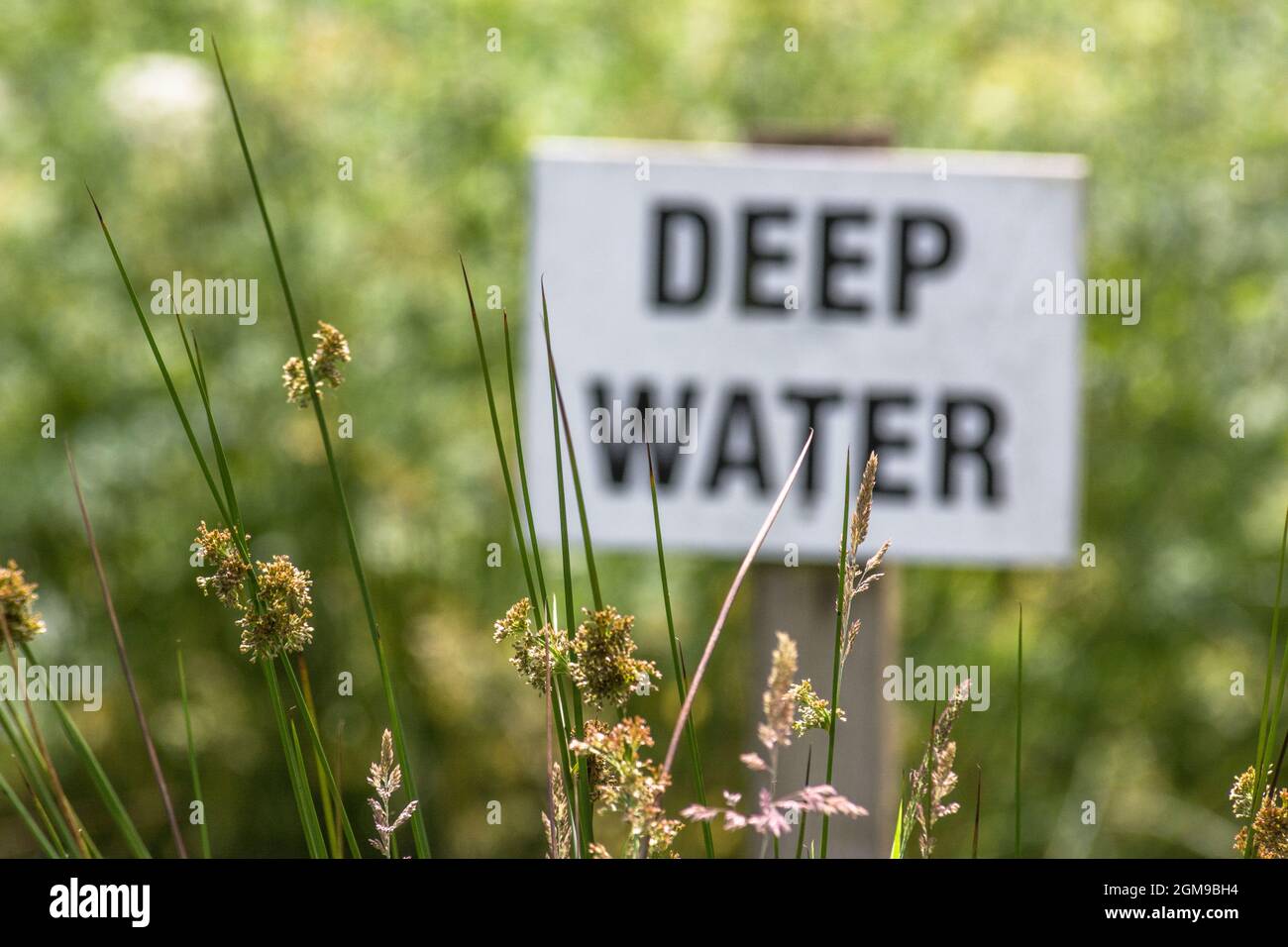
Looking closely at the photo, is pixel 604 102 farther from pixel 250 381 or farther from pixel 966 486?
pixel 966 486

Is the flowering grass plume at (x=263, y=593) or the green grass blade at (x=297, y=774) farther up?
the flowering grass plume at (x=263, y=593)

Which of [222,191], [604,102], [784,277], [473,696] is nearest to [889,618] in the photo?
[784,277]

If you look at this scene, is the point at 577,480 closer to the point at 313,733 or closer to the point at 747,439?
the point at 313,733

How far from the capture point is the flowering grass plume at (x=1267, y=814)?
0.49m

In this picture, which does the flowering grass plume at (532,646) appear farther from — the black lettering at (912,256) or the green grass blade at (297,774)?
the black lettering at (912,256)

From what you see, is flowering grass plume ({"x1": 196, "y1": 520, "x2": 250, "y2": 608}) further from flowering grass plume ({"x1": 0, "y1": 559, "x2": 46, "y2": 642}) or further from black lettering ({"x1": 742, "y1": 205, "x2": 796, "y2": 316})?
black lettering ({"x1": 742, "y1": 205, "x2": 796, "y2": 316})

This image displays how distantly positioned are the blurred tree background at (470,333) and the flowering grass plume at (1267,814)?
1865mm

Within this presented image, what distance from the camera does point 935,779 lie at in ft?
1.70

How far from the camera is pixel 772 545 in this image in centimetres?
152

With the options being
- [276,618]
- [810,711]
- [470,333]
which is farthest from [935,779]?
[470,333]

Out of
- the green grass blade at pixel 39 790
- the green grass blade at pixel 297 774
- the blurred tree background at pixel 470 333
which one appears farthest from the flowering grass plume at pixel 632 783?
the blurred tree background at pixel 470 333
